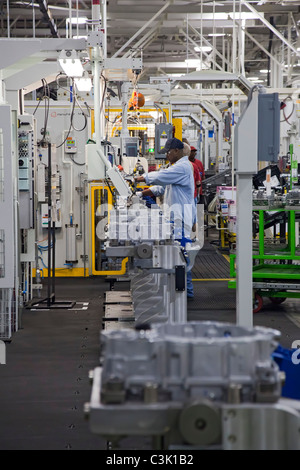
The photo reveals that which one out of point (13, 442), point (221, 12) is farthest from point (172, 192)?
point (221, 12)

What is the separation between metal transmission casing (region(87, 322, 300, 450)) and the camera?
7.03 feet

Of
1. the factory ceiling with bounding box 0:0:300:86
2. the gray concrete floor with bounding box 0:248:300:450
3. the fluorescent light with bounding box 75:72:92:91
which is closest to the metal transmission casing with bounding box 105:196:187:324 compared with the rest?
the gray concrete floor with bounding box 0:248:300:450

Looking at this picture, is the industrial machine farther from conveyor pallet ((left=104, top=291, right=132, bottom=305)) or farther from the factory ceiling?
the factory ceiling

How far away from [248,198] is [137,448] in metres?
1.54

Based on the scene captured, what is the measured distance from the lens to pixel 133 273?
17.7ft

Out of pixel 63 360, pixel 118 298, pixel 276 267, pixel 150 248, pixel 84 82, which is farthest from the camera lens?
pixel 276 267

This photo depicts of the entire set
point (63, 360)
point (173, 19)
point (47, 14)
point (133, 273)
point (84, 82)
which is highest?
point (173, 19)

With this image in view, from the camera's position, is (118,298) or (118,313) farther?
(118,298)

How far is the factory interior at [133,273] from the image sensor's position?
86.7 inches

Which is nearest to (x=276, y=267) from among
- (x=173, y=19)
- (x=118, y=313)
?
(x=118, y=313)

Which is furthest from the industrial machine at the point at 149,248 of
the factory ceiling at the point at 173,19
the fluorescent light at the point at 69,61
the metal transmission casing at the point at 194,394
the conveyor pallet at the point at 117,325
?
the factory ceiling at the point at 173,19

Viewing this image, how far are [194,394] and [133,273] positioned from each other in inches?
125

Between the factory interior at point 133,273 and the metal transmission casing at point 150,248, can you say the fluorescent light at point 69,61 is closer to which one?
the factory interior at point 133,273

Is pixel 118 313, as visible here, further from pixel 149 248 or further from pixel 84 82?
pixel 84 82
